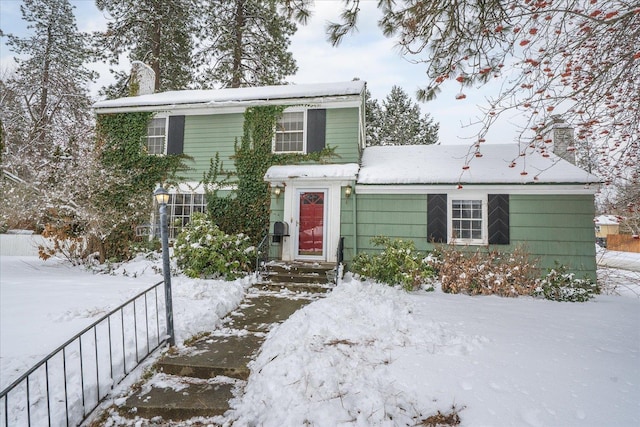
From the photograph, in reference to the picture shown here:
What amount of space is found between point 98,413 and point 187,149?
29.6ft

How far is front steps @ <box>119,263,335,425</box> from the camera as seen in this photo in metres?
3.20

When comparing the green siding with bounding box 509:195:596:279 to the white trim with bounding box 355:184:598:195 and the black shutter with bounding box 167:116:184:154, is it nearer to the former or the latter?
the white trim with bounding box 355:184:598:195

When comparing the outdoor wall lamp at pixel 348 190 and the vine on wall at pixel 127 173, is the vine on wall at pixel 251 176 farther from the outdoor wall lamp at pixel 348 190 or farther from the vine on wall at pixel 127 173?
the vine on wall at pixel 127 173

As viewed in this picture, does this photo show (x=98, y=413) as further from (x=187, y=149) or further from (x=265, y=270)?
(x=187, y=149)

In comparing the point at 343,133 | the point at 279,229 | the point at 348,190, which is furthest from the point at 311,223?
the point at 343,133

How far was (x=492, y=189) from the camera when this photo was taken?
8797 millimetres

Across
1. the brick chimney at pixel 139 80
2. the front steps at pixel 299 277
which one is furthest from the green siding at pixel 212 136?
the front steps at pixel 299 277

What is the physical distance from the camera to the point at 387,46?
3.84m

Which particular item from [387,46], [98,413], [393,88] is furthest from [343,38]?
[393,88]

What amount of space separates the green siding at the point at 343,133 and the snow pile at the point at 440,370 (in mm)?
5709

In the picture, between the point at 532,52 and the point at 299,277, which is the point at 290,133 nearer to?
the point at 299,277

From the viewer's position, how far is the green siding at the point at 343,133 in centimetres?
984

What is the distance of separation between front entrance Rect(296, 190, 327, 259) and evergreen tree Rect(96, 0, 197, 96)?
519 inches

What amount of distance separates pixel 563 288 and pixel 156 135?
1317 cm
